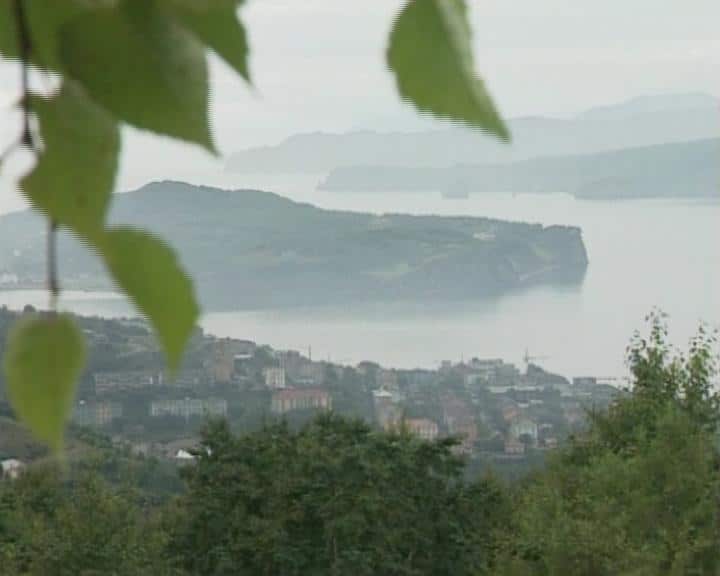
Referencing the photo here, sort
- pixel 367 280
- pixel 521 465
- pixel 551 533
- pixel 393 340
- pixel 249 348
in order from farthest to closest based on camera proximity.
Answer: pixel 393 340 → pixel 521 465 → pixel 249 348 → pixel 367 280 → pixel 551 533

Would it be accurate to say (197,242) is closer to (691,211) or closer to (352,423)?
(352,423)

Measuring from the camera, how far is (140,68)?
0.55 ft

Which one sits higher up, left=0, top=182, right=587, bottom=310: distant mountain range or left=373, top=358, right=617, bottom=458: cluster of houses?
left=0, top=182, right=587, bottom=310: distant mountain range

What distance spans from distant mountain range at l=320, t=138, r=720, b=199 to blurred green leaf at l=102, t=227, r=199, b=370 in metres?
5.29

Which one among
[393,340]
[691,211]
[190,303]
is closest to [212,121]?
[190,303]

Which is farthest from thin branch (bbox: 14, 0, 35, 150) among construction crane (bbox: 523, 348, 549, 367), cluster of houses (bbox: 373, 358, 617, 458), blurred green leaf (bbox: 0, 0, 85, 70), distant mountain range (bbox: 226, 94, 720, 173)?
construction crane (bbox: 523, 348, 549, 367)

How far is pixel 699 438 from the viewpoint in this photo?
6.10 m

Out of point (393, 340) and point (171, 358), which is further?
point (393, 340)

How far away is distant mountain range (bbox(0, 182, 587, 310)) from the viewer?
6.13 meters

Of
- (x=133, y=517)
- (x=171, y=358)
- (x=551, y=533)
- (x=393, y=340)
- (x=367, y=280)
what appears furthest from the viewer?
(x=393, y=340)

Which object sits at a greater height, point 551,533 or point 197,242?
point 197,242

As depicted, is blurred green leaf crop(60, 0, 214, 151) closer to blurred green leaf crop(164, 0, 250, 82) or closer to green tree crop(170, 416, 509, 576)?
blurred green leaf crop(164, 0, 250, 82)

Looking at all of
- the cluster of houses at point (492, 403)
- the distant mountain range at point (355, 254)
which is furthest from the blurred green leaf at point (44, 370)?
the cluster of houses at point (492, 403)

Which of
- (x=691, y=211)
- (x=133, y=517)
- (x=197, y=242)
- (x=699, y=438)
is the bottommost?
(x=133, y=517)
